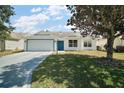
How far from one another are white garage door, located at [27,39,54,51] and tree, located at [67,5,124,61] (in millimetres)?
18146

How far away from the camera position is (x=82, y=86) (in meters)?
10.7

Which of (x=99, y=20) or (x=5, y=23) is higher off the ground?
(x=5, y=23)

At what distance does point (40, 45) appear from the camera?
121 feet

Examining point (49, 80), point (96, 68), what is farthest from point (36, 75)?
point (96, 68)

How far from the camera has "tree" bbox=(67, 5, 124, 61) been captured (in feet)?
46.0

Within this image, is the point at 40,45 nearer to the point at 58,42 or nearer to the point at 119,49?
the point at 58,42

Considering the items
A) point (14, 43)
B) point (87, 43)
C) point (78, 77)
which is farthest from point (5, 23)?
point (14, 43)

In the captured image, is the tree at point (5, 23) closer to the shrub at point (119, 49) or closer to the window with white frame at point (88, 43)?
the shrub at point (119, 49)

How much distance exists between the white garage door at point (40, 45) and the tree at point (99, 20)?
1815cm

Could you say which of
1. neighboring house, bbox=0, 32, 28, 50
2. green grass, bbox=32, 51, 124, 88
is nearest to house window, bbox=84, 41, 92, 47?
neighboring house, bbox=0, 32, 28, 50

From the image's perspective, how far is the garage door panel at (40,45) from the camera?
36531 mm

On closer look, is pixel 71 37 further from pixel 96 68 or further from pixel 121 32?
pixel 96 68
